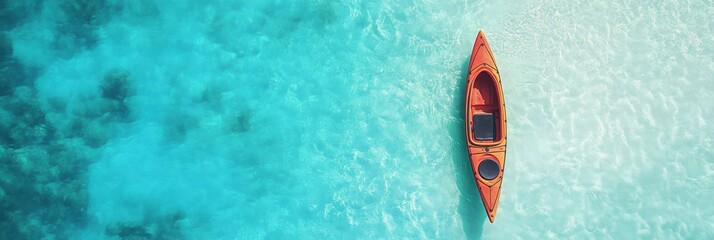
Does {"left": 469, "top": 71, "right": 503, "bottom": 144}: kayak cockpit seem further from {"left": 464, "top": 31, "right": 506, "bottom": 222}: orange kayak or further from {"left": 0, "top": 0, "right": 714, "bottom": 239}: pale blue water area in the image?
{"left": 0, "top": 0, "right": 714, "bottom": 239}: pale blue water area

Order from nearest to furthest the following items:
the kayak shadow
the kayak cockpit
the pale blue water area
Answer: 1. the kayak cockpit
2. the kayak shadow
3. the pale blue water area

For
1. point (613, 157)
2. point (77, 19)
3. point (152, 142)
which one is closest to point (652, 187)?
point (613, 157)

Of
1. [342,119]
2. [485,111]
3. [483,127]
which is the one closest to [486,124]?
[483,127]

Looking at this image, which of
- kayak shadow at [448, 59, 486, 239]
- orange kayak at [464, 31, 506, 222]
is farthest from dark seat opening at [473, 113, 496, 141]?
kayak shadow at [448, 59, 486, 239]

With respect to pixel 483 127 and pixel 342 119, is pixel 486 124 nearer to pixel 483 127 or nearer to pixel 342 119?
pixel 483 127

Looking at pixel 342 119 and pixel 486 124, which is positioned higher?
pixel 342 119

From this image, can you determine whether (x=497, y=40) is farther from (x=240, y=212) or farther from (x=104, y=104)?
(x=104, y=104)
